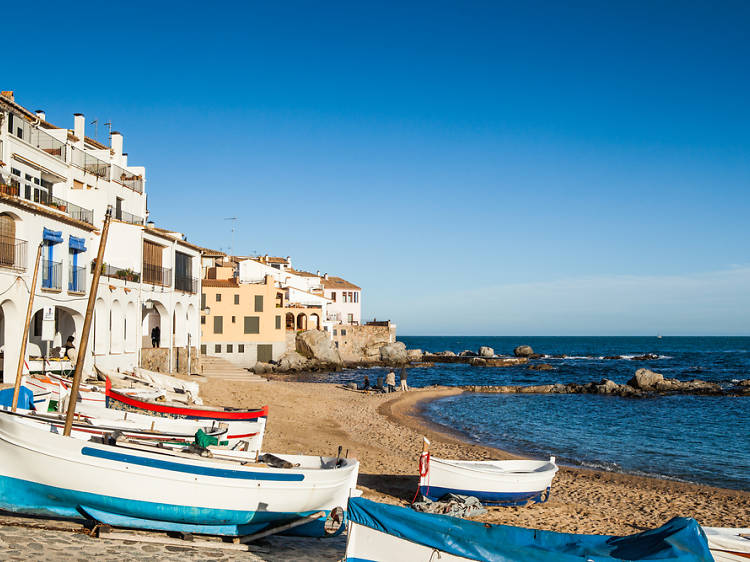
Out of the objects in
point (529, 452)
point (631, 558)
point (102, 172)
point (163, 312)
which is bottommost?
point (529, 452)

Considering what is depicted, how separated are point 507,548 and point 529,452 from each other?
18.0m

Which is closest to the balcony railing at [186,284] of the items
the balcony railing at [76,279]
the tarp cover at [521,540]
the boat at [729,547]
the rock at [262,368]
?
the balcony railing at [76,279]

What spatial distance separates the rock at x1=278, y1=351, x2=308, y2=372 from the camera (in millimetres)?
59031

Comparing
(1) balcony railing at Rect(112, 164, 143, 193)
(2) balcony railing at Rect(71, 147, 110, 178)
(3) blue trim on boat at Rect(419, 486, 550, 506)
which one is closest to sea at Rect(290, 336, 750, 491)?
(3) blue trim on boat at Rect(419, 486, 550, 506)

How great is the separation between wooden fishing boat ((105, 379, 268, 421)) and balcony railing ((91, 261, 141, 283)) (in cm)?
998

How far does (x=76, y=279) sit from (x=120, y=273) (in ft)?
11.2

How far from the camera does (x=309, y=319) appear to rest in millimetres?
70438

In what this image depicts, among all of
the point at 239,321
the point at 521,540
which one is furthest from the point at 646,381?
the point at 521,540

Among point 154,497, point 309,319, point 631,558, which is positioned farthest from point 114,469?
point 309,319

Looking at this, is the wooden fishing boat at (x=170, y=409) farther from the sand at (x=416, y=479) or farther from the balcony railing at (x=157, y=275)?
the balcony railing at (x=157, y=275)

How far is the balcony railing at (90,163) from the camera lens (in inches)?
1200

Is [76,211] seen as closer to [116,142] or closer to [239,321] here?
[116,142]

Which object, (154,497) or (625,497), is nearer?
(154,497)

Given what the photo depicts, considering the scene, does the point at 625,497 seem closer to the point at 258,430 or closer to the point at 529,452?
the point at 529,452
